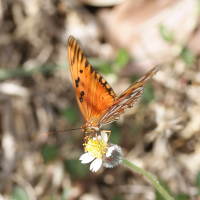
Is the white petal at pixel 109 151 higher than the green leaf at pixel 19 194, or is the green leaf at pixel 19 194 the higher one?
the green leaf at pixel 19 194

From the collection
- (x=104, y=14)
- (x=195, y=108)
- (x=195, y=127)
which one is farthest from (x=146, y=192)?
(x=104, y=14)

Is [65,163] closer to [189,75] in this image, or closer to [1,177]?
[1,177]

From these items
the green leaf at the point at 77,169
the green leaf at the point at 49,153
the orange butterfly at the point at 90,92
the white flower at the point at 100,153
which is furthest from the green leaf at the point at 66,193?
the orange butterfly at the point at 90,92

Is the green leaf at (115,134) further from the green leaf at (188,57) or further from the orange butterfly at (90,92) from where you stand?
the green leaf at (188,57)

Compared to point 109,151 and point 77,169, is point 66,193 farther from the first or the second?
point 109,151

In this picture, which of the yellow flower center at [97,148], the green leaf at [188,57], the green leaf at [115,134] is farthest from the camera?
the green leaf at [188,57]

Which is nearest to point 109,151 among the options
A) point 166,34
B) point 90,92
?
point 90,92

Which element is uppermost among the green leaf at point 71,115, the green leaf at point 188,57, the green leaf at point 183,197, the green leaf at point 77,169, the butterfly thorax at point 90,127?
the green leaf at point 71,115
